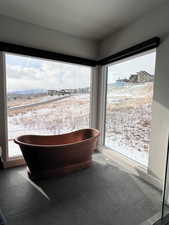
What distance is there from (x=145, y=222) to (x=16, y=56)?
3146 millimetres

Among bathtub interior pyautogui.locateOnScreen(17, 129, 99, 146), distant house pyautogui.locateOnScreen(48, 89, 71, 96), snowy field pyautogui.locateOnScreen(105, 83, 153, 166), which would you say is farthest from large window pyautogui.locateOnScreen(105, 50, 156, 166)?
distant house pyautogui.locateOnScreen(48, 89, 71, 96)

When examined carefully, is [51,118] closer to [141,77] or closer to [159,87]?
[141,77]

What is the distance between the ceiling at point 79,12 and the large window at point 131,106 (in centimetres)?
67

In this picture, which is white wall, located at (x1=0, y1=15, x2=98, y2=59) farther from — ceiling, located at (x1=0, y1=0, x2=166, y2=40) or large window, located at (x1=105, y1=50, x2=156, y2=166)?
large window, located at (x1=105, y1=50, x2=156, y2=166)

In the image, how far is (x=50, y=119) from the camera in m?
3.13

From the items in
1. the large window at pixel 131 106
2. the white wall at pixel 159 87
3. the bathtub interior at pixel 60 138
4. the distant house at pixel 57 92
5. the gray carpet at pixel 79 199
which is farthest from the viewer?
the distant house at pixel 57 92

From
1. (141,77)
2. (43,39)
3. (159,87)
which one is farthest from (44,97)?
(159,87)

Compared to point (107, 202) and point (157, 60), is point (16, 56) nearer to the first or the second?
point (157, 60)

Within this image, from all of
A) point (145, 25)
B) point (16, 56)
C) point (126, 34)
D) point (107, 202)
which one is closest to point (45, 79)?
point (16, 56)

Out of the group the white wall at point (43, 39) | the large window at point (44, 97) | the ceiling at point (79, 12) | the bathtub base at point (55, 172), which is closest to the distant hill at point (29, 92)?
the large window at point (44, 97)

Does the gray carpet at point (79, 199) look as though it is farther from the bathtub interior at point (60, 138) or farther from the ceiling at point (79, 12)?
the ceiling at point (79, 12)

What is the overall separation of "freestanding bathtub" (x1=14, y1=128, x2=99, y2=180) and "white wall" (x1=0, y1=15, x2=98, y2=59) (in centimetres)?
176

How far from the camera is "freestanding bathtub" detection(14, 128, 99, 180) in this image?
217cm

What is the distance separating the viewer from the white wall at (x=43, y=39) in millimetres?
2477
